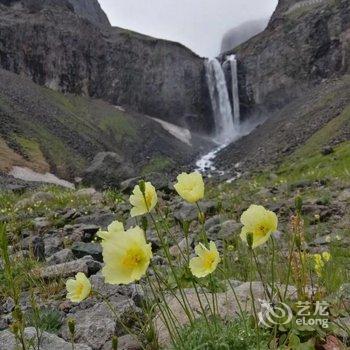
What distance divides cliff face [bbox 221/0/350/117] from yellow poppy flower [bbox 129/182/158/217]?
74.4 m

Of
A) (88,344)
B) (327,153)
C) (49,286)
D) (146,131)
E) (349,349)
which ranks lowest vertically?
(146,131)

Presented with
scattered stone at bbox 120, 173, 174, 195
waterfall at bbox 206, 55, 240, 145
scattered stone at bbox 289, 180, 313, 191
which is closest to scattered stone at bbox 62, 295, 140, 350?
scattered stone at bbox 289, 180, 313, 191

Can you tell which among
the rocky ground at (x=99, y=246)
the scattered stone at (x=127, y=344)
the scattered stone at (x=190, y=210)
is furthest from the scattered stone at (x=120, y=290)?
the scattered stone at (x=190, y=210)

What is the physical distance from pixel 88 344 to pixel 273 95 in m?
84.3

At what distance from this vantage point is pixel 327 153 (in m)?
31.2

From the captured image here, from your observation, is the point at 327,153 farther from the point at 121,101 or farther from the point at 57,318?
the point at 121,101

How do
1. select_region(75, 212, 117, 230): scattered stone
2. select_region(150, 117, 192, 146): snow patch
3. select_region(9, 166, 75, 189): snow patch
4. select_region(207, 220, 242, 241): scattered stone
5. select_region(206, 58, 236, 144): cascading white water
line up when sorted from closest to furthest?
1. select_region(207, 220, 242, 241): scattered stone
2. select_region(75, 212, 117, 230): scattered stone
3. select_region(9, 166, 75, 189): snow patch
4. select_region(150, 117, 192, 146): snow patch
5. select_region(206, 58, 236, 144): cascading white water

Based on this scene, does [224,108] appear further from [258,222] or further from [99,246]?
[258,222]

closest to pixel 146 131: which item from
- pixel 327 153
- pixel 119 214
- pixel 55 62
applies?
pixel 55 62

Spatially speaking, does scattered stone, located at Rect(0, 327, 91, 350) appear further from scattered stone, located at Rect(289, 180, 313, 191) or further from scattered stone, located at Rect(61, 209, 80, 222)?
scattered stone, located at Rect(289, 180, 313, 191)

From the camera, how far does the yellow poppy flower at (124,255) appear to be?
2230 millimetres

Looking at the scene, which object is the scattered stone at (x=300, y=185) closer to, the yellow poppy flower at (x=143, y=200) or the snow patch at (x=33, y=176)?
the yellow poppy flower at (x=143, y=200)

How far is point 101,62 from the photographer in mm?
86375

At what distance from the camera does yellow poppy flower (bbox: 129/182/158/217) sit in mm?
2676
